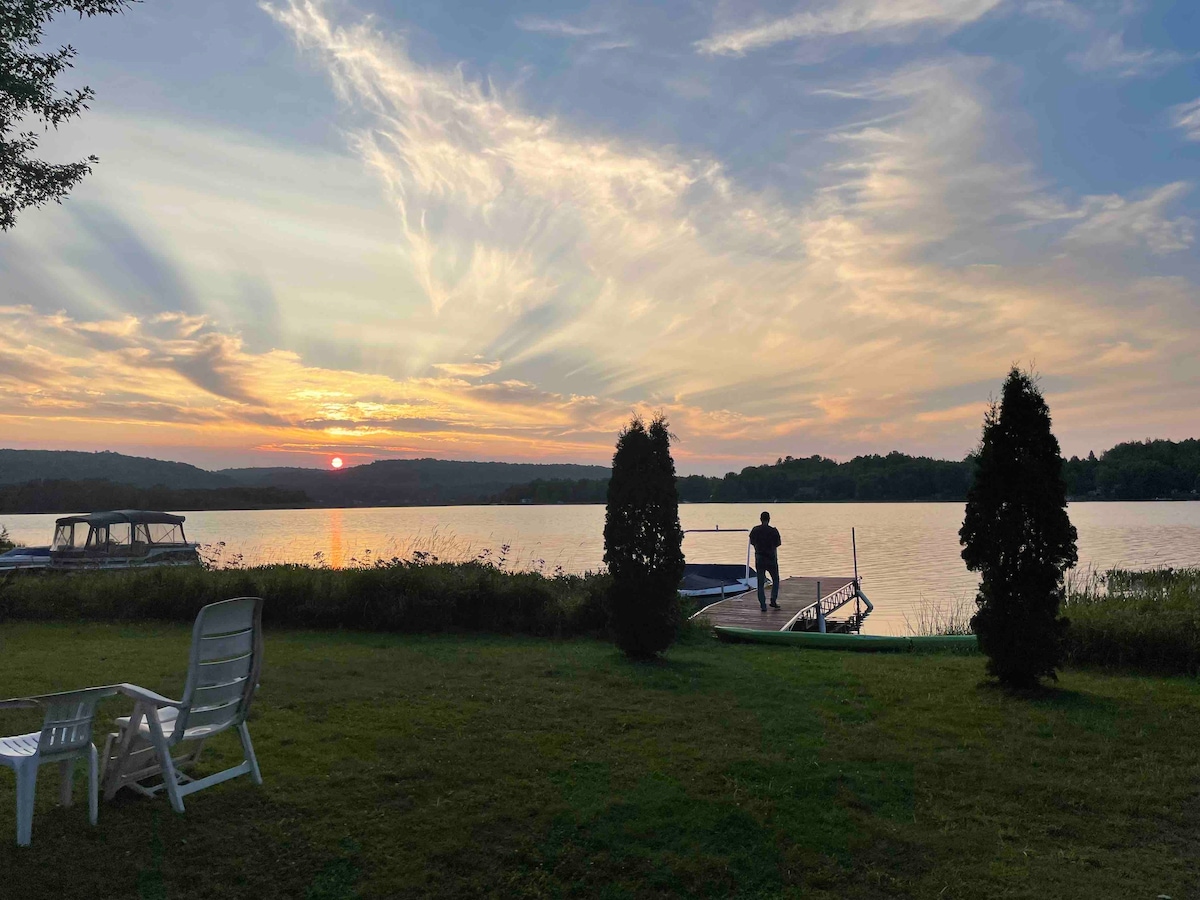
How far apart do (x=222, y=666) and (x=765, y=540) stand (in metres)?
12.1

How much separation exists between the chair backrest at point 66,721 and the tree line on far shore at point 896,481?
255ft

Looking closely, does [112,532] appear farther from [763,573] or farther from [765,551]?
[765,551]

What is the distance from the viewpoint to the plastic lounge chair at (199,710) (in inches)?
174

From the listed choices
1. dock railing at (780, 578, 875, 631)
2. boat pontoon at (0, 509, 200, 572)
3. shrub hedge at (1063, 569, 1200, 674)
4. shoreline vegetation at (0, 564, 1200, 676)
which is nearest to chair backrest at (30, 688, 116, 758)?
shoreline vegetation at (0, 564, 1200, 676)

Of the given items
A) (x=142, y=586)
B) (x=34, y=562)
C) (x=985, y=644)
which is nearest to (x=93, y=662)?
(x=142, y=586)

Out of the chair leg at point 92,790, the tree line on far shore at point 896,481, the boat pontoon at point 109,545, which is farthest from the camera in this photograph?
the tree line on far shore at point 896,481

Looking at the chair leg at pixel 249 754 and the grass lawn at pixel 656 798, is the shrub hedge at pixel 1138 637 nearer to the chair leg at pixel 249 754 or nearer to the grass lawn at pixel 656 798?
the grass lawn at pixel 656 798

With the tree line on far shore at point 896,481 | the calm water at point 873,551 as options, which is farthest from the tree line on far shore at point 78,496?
the tree line on far shore at point 896,481

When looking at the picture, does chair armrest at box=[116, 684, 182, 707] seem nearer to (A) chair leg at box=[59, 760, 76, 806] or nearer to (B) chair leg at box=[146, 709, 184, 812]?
(B) chair leg at box=[146, 709, 184, 812]

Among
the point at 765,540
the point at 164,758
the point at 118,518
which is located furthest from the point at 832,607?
the point at 118,518

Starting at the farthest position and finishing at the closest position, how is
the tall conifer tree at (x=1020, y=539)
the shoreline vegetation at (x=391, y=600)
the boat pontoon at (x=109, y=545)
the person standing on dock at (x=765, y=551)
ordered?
the boat pontoon at (x=109, y=545) < the person standing on dock at (x=765, y=551) < the shoreline vegetation at (x=391, y=600) < the tall conifer tree at (x=1020, y=539)

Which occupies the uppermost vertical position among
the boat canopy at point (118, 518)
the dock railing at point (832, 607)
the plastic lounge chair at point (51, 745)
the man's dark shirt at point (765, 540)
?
the boat canopy at point (118, 518)

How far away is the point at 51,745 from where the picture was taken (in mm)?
4160

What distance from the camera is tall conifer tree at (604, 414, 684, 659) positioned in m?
9.49
